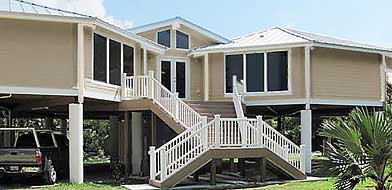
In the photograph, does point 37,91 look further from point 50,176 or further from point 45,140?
point 50,176

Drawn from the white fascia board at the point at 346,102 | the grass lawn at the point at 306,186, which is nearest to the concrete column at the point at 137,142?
the white fascia board at the point at 346,102

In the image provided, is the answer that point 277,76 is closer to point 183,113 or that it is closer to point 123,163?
point 183,113

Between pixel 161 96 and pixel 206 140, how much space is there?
359cm

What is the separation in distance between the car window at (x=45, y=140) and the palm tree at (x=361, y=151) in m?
9.02

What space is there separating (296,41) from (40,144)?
1010cm

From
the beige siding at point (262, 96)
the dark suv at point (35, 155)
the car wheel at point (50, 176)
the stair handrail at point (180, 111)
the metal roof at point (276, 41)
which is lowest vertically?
the car wheel at point (50, 176)

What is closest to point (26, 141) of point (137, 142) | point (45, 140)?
point (45, 140)

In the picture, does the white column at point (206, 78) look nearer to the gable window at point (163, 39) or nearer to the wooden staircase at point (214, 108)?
the gable window at point (163, 39)

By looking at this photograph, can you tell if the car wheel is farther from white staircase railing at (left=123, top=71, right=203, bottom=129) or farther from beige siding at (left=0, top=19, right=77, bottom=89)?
white staircase railing at (left=123, top=71, right=203, bottom=129)

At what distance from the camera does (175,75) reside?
23.5 meters

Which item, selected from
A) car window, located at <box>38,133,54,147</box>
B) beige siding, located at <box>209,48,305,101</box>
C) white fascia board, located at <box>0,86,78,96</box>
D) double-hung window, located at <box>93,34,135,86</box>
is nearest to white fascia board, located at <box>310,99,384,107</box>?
beige siding, located at <box>209,48,305,101</box>

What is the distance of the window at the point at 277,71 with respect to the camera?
69.9ft

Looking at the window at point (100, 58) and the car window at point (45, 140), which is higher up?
the window at point (100, 58)

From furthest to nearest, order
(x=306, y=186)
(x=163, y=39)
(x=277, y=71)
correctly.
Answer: (x=163, y=39), (x=277, y=71), (x=306, y=186)
